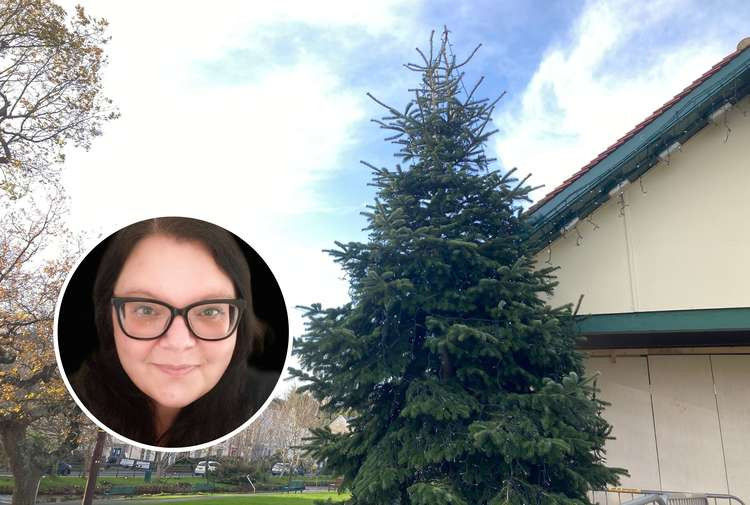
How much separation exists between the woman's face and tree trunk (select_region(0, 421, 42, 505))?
16795mm

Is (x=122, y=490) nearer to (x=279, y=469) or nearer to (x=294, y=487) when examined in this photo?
(x=294, y=487)

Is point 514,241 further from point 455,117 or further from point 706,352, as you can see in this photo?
point 706,352

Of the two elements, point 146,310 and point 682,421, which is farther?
point 682,421

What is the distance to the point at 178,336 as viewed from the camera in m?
1.13

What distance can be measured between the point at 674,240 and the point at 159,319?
7.36 metres

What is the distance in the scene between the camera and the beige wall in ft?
21.7

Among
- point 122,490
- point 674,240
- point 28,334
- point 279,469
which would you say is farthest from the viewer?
point 279,469

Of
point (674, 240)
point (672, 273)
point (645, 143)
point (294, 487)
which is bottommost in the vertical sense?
point (294, 487)

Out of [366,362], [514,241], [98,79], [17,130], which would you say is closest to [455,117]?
[514,241]

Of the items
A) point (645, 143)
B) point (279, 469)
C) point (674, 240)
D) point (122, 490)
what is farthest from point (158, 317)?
point (279, 469)

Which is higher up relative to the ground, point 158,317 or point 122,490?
point 158,317

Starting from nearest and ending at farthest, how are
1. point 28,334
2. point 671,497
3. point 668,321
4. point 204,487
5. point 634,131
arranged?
point 671,497, point 668,321, point 634,131, point 28,334, point 204,487

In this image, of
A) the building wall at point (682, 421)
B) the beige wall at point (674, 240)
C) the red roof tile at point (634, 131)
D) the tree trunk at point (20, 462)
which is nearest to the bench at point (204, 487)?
the tree trunk at point (20, 462)

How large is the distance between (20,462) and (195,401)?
60.9ft
